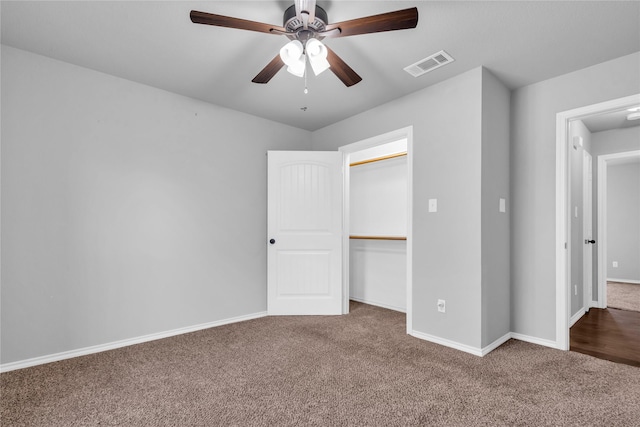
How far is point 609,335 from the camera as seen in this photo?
3.12 metres

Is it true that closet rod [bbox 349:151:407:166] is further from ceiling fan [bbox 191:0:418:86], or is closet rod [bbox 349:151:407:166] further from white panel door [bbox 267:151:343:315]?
ceiling fan [bbox 191:0:418:86]

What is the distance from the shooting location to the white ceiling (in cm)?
196

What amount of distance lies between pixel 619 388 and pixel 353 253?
9.86 ft

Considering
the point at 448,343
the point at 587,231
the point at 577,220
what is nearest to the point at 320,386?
the point at 448,343

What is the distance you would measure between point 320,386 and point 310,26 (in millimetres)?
2180

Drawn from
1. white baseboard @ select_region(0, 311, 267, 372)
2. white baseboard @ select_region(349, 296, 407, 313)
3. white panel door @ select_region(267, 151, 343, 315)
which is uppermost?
white panel door @ select_region(267, 151, 343, 315)

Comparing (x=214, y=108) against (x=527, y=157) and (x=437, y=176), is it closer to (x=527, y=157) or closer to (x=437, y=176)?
(x=437, y=176)

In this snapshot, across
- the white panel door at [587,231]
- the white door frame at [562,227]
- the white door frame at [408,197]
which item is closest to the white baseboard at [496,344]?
the white door frame at [562,227]

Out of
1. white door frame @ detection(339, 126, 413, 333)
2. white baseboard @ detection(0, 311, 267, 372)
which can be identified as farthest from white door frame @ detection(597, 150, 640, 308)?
white baseboard @ detection(0, 311, 267, 372)

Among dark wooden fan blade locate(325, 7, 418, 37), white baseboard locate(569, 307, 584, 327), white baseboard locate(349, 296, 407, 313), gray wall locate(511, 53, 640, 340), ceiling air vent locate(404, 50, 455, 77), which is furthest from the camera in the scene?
white baseboard locate(349, 296, 407, 313)

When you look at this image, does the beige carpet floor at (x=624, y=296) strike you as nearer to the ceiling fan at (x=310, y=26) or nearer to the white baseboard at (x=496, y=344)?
the white baseboard at (x=496, y=344)

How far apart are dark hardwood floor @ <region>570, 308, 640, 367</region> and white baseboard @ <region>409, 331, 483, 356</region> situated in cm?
87

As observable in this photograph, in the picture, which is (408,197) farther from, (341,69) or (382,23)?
(382,23)

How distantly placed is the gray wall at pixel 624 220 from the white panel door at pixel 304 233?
19.0 feet
